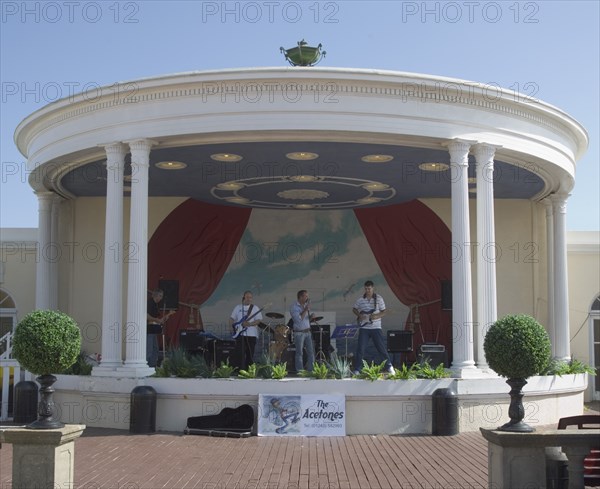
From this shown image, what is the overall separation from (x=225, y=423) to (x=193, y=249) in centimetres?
823

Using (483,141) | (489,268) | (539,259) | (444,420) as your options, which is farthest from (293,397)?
(539,259)

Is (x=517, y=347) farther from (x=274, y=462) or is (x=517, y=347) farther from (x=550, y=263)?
(x=550, y=263)

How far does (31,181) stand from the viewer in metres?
17.4

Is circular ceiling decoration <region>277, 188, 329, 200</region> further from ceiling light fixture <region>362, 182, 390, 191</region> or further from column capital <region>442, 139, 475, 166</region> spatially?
column capital <region>442, 139, 475, 166</region>

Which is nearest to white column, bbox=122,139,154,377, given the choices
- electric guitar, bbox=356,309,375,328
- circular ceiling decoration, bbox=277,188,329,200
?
electric guitar, bbox=356,309,375,328

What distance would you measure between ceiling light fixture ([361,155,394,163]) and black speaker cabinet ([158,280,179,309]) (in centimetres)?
586

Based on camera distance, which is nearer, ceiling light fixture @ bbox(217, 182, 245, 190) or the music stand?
the music stand

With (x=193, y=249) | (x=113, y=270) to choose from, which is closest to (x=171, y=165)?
(x=113, y=270)

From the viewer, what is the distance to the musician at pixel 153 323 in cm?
1683

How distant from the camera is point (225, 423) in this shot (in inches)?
501

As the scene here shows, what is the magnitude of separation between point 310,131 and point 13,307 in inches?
402

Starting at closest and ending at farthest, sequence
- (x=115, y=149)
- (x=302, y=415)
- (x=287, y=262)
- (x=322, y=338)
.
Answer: (x=302, y=415) < (x=115, y=149) < (x=322, y=338) < (x=287, y=262)

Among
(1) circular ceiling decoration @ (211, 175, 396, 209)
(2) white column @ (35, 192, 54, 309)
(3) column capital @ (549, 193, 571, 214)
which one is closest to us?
(1) circular ceiling decoration @ (211, 175, 396, 209)

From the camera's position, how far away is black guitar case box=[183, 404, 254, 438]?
12656mm
